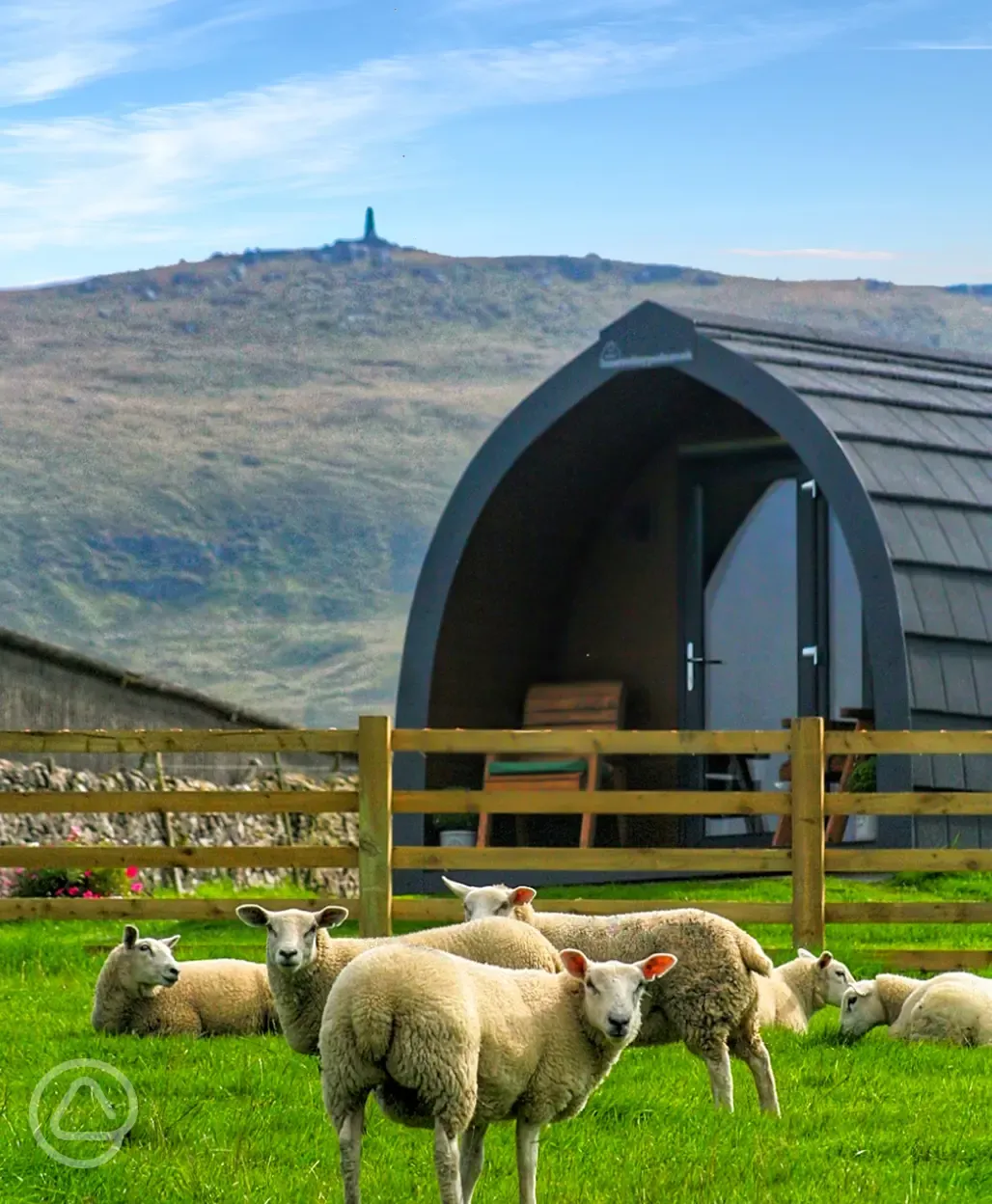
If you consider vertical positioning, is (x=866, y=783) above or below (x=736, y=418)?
below

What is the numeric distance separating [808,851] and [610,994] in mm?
4863

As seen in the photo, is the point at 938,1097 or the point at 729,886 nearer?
the point at 938,1097

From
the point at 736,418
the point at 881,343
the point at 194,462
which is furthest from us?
the point at 194,462

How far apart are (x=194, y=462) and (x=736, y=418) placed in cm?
9597

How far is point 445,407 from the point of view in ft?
372

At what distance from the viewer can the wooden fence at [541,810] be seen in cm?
952

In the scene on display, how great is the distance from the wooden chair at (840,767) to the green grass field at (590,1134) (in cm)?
615

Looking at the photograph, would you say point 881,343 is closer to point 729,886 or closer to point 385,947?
point 729,886

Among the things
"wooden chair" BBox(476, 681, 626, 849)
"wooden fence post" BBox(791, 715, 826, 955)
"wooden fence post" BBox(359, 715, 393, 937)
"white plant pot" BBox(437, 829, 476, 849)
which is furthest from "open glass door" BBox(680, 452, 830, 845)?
"wooden fence post" BBox(359, 715, 393, 937)

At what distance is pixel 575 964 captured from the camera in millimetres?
4875

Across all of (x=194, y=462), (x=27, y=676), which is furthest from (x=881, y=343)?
(x=194, y=462)

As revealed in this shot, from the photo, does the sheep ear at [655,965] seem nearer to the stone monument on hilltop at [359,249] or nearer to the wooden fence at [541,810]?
the wooden fence at [541,810]

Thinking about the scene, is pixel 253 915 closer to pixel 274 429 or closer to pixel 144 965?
pixel 144 965

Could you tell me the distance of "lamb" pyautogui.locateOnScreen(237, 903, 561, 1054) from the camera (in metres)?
5.95
